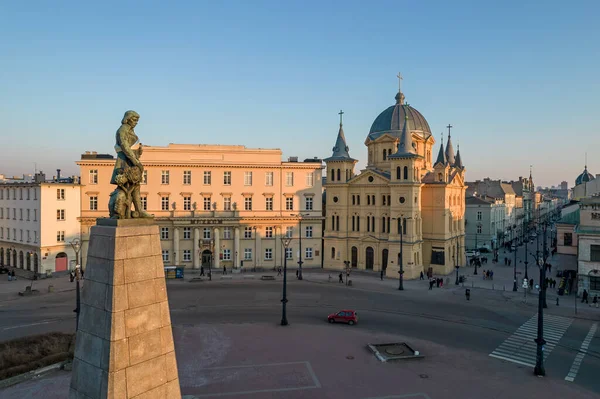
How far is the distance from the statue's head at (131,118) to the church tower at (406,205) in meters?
41.7

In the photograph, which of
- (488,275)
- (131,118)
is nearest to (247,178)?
(488,275)

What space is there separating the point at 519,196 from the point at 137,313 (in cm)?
12336

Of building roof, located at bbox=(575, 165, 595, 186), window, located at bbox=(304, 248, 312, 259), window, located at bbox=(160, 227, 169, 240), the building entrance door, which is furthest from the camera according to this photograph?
building roof, located at bbox=(575, 165, 595, 186)

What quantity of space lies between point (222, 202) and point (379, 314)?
29.8 meters

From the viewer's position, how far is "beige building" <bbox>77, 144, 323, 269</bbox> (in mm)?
53219

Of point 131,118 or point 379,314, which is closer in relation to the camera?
point 131,118

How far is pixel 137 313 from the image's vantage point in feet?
34.8

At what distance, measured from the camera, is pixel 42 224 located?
48.9m

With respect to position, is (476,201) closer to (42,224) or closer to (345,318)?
(345,318)

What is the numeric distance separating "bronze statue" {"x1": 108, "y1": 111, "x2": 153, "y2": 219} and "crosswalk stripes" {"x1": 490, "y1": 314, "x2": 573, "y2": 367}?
22.2 m

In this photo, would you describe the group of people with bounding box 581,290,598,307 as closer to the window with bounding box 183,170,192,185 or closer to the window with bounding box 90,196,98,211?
the window with bounding box 183,170,192,185

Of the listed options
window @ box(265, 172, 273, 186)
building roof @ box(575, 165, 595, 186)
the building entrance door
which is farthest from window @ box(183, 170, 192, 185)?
building roof @ box(575, 165, 595, 186)

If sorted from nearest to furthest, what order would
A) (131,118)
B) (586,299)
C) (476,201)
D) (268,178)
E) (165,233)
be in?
(131,118) → (586,299) → (165,233) → (268,178) → (476,201)

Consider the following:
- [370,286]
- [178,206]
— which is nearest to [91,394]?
[370,286]
